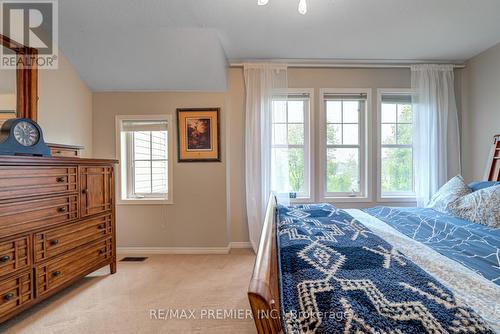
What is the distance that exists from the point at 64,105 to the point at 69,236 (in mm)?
1589

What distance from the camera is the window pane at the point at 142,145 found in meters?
3.14

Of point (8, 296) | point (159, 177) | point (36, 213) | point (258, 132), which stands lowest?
point (8, 296)

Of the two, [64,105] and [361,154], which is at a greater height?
[64,105]

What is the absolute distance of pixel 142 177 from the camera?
3.18 metres

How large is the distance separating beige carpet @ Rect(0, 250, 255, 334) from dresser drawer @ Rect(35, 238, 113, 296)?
19cm

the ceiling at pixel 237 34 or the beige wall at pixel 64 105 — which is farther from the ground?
the ceiling at pixel 237 34

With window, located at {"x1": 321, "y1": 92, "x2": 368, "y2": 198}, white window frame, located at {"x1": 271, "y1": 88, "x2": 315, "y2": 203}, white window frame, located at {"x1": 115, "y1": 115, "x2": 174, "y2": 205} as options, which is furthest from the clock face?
window, located at {"x1": 321, "y1": 92, "x2": 368, "y2": 198}

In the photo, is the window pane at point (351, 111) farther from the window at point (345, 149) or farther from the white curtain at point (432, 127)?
the white curtain at point (432, 127)

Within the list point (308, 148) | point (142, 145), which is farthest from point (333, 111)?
point (142, 145)

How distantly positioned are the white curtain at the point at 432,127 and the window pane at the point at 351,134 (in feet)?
2.36

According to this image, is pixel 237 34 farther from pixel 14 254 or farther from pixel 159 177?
pixel 14 254

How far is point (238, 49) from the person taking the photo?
2.76m

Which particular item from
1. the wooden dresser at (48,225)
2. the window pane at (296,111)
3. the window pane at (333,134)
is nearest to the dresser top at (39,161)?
the wooden dresser at (48,225)
